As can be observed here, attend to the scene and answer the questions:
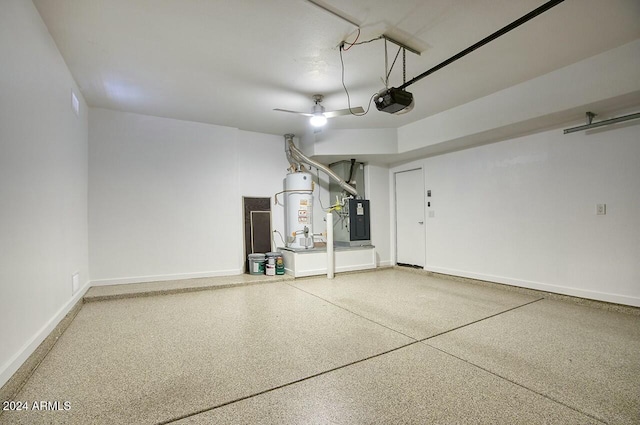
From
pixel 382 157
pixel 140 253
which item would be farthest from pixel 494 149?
pixel 140 253

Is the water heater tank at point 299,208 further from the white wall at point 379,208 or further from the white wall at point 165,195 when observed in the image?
the white wall at point 379,208

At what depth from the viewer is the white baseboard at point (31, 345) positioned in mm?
1688

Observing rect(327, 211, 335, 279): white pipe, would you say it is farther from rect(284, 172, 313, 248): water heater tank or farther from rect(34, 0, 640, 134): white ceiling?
rect(34, 0, 640, 134): white ceiling

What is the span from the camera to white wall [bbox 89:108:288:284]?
14.0 ft

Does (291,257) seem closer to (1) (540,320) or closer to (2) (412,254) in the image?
(2) (412,254)

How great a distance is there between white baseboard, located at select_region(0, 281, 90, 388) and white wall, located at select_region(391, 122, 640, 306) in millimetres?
5196

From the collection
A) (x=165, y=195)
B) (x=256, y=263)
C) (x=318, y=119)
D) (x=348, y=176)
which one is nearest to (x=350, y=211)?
(x=348, y=176)

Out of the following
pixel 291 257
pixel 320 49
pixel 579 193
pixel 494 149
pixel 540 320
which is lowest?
pixel 540 320

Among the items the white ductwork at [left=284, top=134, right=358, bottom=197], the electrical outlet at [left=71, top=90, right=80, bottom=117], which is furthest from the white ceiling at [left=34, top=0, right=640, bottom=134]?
the white ductwork at [left=284, top=134, right=358, bottom=197]

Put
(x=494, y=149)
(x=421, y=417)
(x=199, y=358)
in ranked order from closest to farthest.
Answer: (x=421, y=417) → (x=199, y=358) → (x=494, y=149)

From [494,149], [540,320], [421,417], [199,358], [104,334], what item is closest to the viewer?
[421,417]

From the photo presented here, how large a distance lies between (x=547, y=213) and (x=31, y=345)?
539 cm

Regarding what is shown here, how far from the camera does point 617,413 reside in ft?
4.84

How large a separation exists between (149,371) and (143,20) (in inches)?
107
